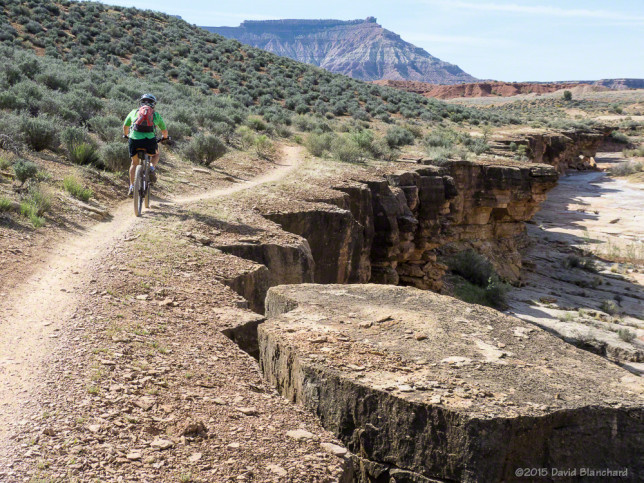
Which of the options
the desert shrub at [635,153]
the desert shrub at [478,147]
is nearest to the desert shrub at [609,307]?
the desert shrub at [478,147]

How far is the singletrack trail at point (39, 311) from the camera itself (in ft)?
13.0

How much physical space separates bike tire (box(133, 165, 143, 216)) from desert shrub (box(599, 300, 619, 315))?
15147 mm

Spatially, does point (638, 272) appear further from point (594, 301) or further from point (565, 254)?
point (594, 301)

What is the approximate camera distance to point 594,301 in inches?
771

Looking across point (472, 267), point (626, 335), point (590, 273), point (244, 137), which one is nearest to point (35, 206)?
point (244, 137)

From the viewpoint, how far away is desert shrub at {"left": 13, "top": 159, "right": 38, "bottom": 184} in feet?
31.1

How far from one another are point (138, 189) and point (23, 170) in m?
1.86

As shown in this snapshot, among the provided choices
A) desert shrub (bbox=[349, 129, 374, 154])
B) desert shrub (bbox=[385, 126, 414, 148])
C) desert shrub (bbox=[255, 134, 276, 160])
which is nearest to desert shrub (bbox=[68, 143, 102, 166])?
desert shrub (bbox=[255, 134, 276, 160])

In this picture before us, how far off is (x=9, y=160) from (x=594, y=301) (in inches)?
694

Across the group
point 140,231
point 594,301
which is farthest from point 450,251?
point 140,231

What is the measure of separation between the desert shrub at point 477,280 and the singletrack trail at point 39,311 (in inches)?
492

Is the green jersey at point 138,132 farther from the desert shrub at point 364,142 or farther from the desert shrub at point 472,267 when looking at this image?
the desert shrub at point 472,267

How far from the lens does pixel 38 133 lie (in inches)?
472

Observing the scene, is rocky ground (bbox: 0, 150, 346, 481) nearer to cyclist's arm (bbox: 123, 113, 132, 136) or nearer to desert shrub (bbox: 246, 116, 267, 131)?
cyclist's arm (bbox: 123, 113, 132, 136)
